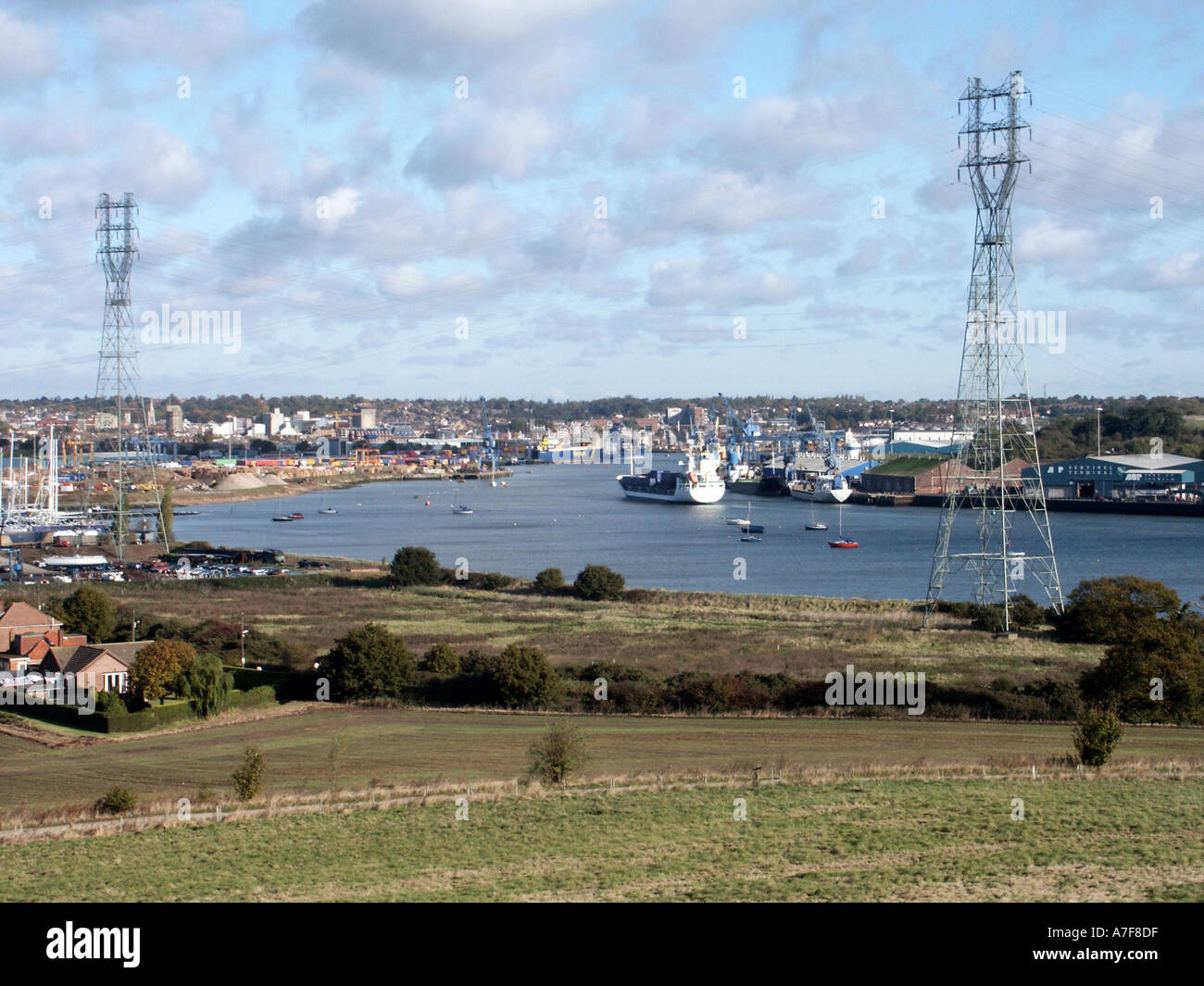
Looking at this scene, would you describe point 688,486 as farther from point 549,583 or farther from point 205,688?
point 205,688

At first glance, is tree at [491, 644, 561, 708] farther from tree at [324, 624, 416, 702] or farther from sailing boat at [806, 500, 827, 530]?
sailing boat at [806, 500, 827, 530]

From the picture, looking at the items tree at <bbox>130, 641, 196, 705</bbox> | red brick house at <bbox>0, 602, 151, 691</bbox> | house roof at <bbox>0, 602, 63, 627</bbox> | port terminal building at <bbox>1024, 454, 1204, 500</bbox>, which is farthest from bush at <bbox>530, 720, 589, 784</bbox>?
port terminal building at <bbox>1024, 454, 1204, 500</bbox>

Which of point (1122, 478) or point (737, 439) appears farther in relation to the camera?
point (737, 439)

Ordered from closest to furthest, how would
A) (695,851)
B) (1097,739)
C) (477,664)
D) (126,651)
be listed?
1. (695,851)
2. (1097,739)
3. (477,664)
4. (126,651)

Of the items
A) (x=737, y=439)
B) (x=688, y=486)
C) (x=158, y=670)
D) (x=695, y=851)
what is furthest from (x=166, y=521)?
(x=737, y=439)

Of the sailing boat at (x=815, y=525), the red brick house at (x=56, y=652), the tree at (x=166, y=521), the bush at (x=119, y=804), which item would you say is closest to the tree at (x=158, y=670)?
the red brick house at (x=56, y=652)
